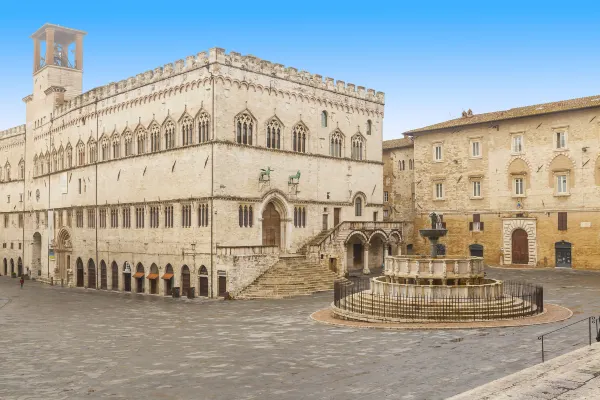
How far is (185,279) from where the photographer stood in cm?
4178

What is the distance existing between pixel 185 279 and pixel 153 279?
3965 mm

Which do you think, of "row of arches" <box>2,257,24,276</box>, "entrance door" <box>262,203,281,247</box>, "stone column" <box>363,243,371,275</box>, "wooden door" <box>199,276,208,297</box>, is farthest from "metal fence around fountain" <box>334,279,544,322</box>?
"row of arches" <box>2,257,24,276</box>

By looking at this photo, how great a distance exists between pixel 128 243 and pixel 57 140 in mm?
17214

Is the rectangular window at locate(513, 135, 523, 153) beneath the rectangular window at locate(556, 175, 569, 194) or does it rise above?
above

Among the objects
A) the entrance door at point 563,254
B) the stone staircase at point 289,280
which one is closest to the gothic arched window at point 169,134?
the stone staircase at point 289,280

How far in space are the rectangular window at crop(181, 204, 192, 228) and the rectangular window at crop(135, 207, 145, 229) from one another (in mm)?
5232

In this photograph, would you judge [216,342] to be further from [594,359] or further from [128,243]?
[128,243]

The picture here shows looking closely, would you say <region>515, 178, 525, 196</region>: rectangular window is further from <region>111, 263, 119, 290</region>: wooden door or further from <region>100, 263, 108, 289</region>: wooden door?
<region>100, 263, 108, 289</region>: wooden door

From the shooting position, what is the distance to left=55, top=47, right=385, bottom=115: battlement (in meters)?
41.1

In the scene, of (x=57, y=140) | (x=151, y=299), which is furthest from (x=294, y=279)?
(x=57, y=140)

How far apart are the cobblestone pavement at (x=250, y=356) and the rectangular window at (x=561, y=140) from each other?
61.9ft

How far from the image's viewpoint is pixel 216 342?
21.9 metres

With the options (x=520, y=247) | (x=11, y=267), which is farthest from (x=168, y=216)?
(x=11, y=267)

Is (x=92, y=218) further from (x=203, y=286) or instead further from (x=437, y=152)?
(x=437, y=152)
